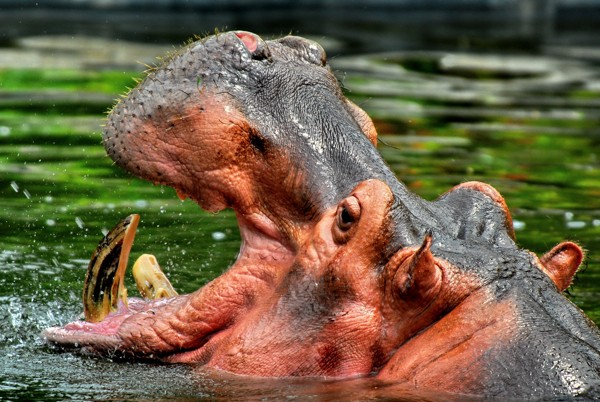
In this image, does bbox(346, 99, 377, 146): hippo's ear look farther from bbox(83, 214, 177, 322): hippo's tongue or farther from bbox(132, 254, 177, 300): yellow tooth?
bbox(132, 254, 177, 300): yellow tooth

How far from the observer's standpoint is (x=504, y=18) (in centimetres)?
2212

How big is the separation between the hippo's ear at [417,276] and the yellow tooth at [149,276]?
1.38 meters

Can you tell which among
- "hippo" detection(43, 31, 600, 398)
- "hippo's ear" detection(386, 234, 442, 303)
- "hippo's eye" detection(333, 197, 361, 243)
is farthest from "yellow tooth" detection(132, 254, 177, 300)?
"hippo's ear" detection(386, 234, 442, 303)

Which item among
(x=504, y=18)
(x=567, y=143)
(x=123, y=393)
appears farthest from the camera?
(x=504, y=18)

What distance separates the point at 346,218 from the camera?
4551mm

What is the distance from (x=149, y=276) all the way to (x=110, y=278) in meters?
0.27

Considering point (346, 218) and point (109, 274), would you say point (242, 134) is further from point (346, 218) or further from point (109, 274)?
point (109, 274)

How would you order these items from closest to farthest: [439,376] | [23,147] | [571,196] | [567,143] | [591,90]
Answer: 1. [439,376]
2. [571,196]
3. [23,147]
4. [567,143]
5. [591,90]

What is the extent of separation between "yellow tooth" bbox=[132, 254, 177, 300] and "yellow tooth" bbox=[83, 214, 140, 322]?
0.20 m

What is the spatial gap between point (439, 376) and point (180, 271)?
2.80 meters

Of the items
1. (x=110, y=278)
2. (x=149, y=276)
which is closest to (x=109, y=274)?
(x=110, y=278)

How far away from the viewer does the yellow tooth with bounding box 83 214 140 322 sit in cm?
530

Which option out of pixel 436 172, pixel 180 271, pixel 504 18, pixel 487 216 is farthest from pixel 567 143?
pixel 504 18

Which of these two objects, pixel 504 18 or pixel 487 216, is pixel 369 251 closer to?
pixel 487 216
